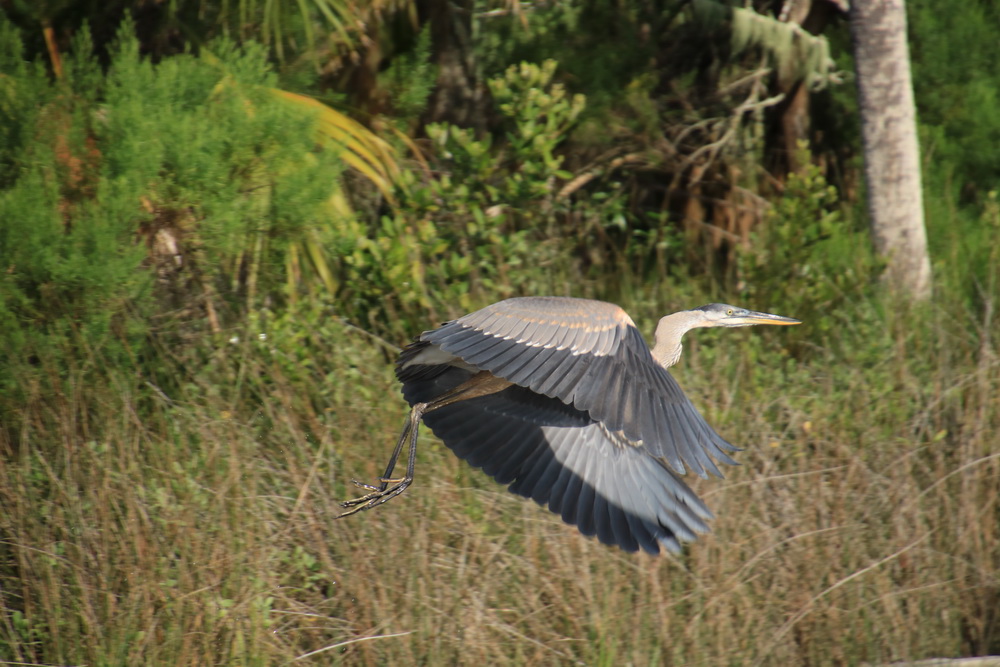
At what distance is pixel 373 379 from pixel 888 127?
373 cm

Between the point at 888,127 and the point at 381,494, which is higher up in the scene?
the point at 888,127

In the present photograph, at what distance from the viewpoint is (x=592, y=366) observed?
140 inches

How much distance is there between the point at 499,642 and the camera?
14.1 ft

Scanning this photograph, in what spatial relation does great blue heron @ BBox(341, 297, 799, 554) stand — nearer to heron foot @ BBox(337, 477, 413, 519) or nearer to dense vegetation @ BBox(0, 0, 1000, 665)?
heron foot @ BBox(337, 477, 413, 519)

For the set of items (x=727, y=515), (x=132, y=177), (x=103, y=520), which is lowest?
(x=727, y=515)

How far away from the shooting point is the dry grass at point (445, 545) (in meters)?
4.05

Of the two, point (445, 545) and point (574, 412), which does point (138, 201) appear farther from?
point (574, 412)

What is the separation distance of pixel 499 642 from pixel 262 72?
130 inches

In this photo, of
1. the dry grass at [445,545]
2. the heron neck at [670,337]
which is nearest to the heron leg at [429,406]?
the dry grass at [445,545]

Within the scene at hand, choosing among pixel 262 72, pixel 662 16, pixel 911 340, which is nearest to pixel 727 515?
pixel 911 340

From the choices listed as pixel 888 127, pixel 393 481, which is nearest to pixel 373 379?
pixel 393 481

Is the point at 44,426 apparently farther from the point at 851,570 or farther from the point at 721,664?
the point at 851,570

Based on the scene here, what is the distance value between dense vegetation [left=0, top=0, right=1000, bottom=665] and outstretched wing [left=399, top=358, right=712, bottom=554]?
32 cm

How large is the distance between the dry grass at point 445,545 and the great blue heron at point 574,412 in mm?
311
